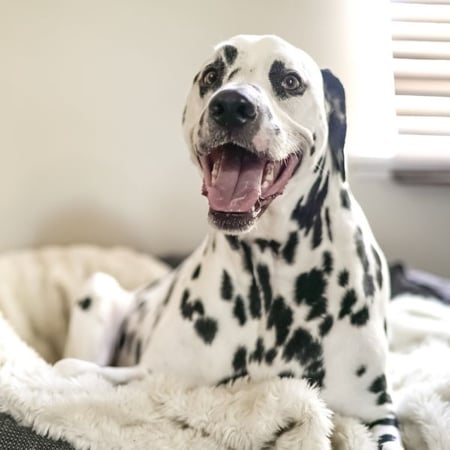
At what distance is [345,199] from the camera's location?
1.40 metres

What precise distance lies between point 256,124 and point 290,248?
0.29 metres

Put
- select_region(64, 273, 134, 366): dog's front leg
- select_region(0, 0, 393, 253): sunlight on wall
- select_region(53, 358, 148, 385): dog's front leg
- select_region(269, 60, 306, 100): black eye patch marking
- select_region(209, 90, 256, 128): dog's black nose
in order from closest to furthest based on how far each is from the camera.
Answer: select_region(209, 90, 256, 128): dog's black nose, select_region(269, 60, 306, 100): black eye patch marking, select_region(53, 358, 148, 385): dog's front leg, select_region(64, 273, 134, 366): dog's front leg, select_region(0, 0, 393, 253): sunlight on wall

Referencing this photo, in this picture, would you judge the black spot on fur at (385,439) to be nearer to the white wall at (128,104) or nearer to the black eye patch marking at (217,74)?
the black eye patch marking at (217,74)

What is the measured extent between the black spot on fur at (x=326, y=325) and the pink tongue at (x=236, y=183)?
0.93 ft

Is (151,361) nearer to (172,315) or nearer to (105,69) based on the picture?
(172,315)

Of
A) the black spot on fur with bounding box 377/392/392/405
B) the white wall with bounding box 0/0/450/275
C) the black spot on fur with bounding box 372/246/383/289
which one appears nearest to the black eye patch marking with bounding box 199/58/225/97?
the black spot on fur with bounding box 372/246/383/289

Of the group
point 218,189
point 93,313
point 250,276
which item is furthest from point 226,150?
point 93,313

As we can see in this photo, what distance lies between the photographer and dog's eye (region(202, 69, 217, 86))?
1354mm

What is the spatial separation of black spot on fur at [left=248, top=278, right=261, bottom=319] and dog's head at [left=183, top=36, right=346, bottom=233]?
8.0 inches

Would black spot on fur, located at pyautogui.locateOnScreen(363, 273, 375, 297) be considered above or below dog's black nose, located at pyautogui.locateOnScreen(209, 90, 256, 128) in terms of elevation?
below

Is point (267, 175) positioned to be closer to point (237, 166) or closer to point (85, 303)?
point (237, 166)

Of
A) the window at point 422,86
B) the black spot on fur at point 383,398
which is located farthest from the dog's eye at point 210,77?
the window at point 422,86

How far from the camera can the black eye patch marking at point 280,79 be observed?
4.24 feet

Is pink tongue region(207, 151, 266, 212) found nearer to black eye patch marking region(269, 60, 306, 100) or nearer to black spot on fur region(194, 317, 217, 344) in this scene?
black eye patch marking region(269, 60, 306, 100)
